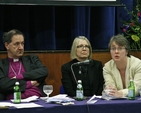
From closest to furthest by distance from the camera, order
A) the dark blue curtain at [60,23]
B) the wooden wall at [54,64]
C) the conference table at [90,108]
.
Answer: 1. the conference table at [90,108]
2. the wooden wall at [54,64]
3. the dark blue curtain at [60,23]

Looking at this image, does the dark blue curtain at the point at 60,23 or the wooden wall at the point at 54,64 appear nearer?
the wooden wall at the point at 54,64

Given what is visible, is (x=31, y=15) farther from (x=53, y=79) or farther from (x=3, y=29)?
(x=53, y=79)

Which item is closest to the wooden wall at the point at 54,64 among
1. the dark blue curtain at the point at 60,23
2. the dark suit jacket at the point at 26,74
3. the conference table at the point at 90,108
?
the dark blue curtain at the point at 60,23

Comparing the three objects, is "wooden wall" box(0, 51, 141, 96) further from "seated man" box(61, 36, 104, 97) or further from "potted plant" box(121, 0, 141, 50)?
"potted plant" box(121, 0, 141, 50)

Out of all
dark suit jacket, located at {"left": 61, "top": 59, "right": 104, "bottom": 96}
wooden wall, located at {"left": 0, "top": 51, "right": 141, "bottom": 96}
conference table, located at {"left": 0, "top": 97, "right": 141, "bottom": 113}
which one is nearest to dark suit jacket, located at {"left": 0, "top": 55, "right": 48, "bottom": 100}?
dark suit jacket, located at {"left": 61, "top": 59, "right": 104, "bottom": 96}

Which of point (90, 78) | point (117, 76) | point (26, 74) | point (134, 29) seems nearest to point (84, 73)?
point (90, 78)

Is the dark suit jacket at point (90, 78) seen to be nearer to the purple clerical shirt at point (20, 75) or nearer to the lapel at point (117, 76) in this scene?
the lapel at point (117, 76)

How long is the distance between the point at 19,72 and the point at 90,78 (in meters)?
0.73

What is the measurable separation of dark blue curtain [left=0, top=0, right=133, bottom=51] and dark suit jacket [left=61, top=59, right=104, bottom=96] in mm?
764

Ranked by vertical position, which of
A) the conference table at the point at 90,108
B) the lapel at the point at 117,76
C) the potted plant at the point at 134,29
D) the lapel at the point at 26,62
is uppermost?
the potted plant at the point at 134,29

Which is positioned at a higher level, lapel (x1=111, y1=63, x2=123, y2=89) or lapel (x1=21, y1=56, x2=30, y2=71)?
lapel (x1=21, y1=56, x2=30, y2=71)

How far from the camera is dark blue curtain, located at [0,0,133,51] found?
408 centimetres

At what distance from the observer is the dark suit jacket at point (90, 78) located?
333 cm

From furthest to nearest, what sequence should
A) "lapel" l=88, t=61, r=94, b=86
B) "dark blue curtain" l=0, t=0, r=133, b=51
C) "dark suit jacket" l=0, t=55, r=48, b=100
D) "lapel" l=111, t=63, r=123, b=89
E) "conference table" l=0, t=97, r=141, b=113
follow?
"dark blue curtain" l=0, t=0, r=133, b=51
"lapel" l=88, t=61, r=94, b=86
"lapel" l=111, t=63, r=123, b=89
"dark suit jacket" l=0, t=55, r=48, b=100
"conference table" l=0, t=97, r=141, b=113
